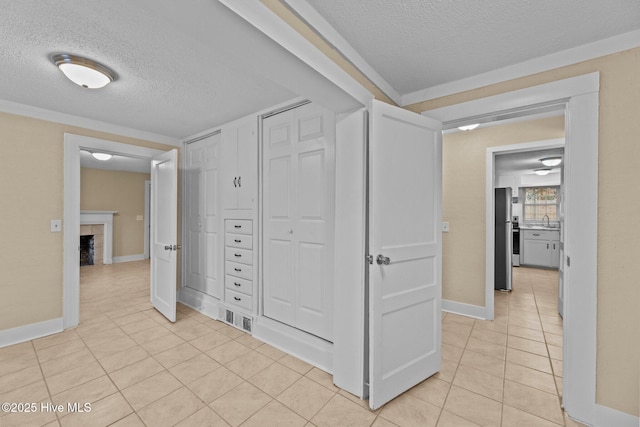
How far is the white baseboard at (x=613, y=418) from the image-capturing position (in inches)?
61.8

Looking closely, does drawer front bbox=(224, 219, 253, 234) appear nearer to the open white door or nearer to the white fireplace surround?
the open white door

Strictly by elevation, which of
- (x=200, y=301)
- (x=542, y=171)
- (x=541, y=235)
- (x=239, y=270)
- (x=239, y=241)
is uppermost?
(x=542, y=171)

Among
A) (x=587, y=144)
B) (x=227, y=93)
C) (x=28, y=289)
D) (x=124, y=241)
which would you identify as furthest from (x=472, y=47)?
(x=124, y=241)

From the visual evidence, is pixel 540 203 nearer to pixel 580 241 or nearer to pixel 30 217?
pixel 580 241

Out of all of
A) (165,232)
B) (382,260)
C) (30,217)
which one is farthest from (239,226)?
(30,217)

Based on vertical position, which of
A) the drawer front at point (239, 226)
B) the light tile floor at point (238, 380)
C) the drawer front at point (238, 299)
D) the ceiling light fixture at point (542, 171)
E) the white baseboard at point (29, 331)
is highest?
the ceiling light fixture at point (542, 171)

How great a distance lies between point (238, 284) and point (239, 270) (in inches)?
6.1

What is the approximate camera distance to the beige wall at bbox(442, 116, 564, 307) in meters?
3.27

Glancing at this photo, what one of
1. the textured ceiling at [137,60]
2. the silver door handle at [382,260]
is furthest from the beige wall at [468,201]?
the textured ceiling at [137,60]

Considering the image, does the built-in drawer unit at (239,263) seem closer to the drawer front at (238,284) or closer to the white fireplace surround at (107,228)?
the drawer front at (238,284)

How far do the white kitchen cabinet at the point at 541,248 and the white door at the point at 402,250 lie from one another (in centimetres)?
579

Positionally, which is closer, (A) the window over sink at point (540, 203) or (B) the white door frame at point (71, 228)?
(B) the white door frame at point (71, 228)

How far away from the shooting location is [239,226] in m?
3.04

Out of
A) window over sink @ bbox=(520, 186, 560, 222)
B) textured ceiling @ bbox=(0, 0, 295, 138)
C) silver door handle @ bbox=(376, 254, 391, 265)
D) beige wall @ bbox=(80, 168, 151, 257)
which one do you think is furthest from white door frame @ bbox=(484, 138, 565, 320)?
beige wall @ bbox=(80, 168, 151, 257)
